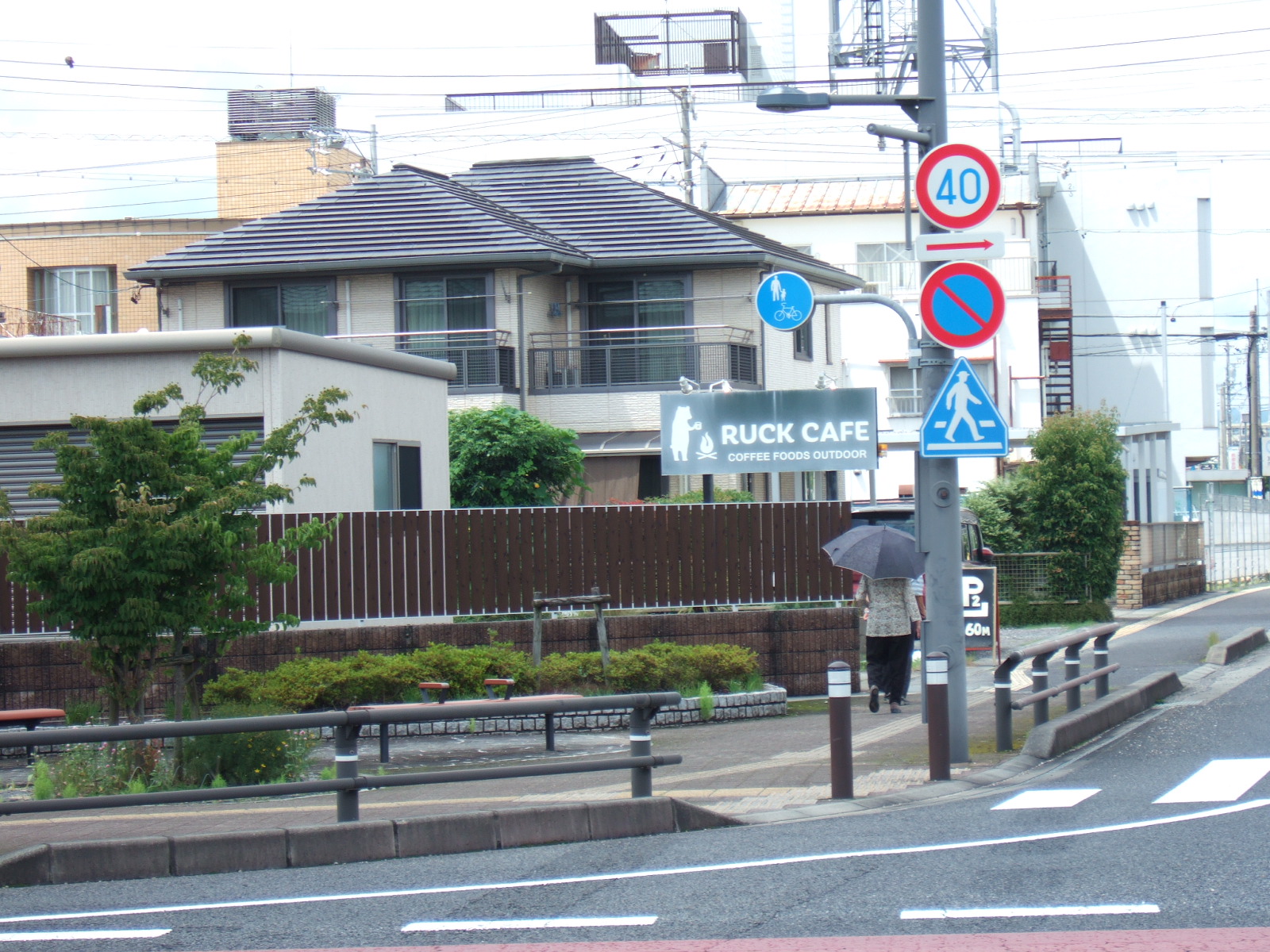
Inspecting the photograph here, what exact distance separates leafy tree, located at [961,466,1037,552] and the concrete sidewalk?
11.8 meters

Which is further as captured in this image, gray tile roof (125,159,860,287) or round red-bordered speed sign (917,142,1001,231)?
gray tile roof (125,159,860,287)

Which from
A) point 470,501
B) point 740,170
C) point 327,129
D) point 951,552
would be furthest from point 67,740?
point 740,170

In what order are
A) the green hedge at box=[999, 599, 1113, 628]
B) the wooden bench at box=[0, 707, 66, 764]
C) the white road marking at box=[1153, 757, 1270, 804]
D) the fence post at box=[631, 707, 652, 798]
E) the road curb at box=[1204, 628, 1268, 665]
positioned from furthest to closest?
the green hedge at box=[999, 599, 1113, 628]
the road curb at box=[1204, 628, 1268, 665]
the wooden bench at box=[0, 707, 66, 764]
the white road marking at box=[1153, 757, 1270, 804]
the fence post at box=[631, 707, 652, 798]

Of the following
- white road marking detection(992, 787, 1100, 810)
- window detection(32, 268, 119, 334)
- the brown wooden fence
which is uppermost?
window detection(32, 268, 119, 334)

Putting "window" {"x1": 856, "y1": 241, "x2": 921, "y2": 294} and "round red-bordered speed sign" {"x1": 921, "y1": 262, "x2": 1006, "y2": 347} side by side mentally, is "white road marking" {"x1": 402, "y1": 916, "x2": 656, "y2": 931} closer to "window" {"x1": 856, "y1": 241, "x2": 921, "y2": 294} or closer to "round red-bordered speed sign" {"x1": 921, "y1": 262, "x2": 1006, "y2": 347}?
"round red-bordered speed sign" {"x1": 921, "y1": 262, "x2": 1006, "y2": 347}

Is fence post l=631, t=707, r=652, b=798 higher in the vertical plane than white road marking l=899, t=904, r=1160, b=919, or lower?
higher

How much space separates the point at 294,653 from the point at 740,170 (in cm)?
4168

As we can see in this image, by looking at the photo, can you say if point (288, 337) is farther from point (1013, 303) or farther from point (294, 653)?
point (1013, 303)

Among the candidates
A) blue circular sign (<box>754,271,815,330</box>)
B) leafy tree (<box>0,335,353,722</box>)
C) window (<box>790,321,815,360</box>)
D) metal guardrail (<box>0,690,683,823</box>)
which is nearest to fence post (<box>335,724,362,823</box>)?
metal guardrail (<box>0,690,683,823</box>)

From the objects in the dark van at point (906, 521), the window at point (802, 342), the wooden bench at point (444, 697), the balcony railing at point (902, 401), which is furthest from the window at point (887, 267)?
the wooden bench at point (444, 697)

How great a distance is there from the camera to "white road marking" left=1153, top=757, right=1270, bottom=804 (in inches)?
342

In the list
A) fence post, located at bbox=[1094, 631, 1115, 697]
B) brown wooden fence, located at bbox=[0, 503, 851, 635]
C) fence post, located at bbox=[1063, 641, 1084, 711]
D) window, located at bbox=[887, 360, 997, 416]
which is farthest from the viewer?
window, located at bbox=[887, 360, 997, 416]

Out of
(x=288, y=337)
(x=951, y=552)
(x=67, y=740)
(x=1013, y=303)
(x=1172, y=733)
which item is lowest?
(x=1172, y=733)

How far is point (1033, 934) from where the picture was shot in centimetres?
557
